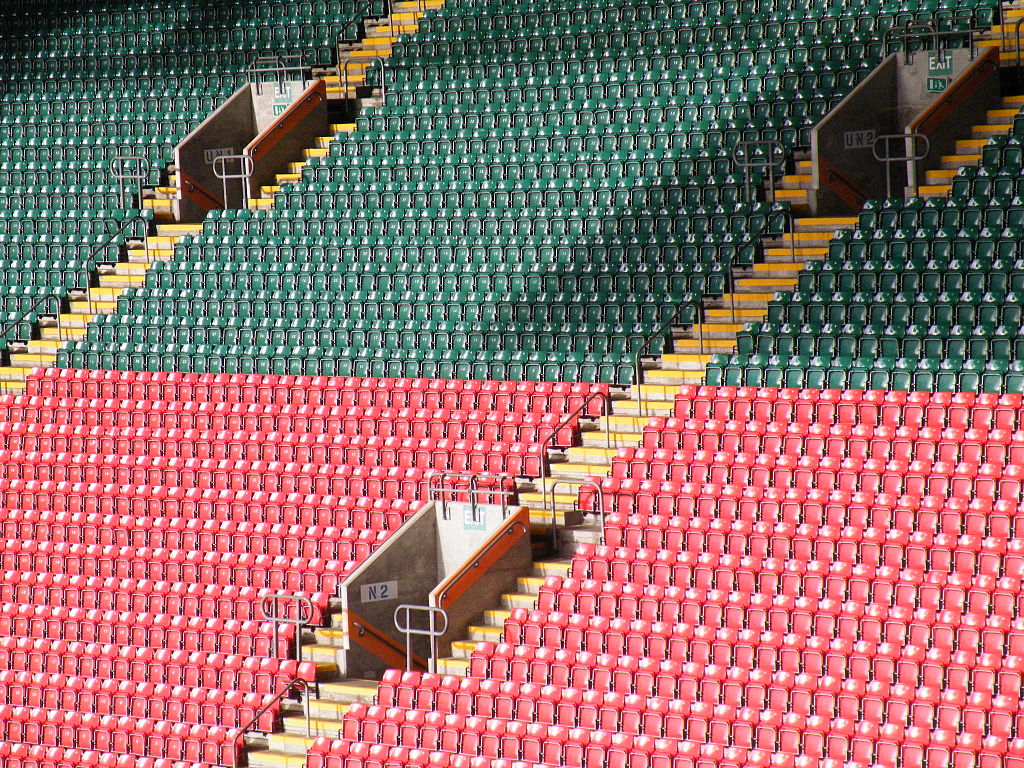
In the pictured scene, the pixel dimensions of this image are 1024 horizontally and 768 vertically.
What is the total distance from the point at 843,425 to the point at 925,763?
4.14 m

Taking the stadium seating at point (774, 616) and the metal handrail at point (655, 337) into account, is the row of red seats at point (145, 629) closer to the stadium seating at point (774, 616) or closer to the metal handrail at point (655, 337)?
the stadium seating at point (774, 616)

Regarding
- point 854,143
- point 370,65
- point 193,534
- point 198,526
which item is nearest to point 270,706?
point 193,534

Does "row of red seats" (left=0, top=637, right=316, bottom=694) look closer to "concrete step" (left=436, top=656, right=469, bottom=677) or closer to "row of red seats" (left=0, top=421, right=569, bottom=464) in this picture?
"concrete step" (left=436, top=656, right=469, bottom=677)

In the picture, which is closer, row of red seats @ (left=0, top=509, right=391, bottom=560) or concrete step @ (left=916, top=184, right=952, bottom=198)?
row of red seats @ (left=0, top=509, right=391, bottom=560)

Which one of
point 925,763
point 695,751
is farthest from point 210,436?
point 925,763

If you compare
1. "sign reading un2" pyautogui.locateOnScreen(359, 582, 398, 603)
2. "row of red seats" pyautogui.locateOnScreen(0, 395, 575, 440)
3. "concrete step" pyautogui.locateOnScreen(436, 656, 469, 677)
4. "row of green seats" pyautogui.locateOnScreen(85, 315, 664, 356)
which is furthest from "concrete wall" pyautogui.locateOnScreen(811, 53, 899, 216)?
"concrete step" pyautogui.locateOnScreen(436, 656, 469, 677)

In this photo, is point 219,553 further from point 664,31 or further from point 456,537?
point 664,31

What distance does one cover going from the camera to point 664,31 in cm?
2405

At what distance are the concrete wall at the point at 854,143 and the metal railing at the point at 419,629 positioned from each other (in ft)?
23.3

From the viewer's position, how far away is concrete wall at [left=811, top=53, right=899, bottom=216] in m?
20.6

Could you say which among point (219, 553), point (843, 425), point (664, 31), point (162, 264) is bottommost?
point (219, 553)

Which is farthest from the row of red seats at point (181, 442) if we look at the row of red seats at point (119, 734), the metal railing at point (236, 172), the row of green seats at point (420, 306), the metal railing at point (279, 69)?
the metal railing at point (279, 69)

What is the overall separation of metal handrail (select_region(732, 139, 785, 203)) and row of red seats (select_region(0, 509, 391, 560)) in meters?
6.24

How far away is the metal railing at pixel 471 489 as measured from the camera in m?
17.3
